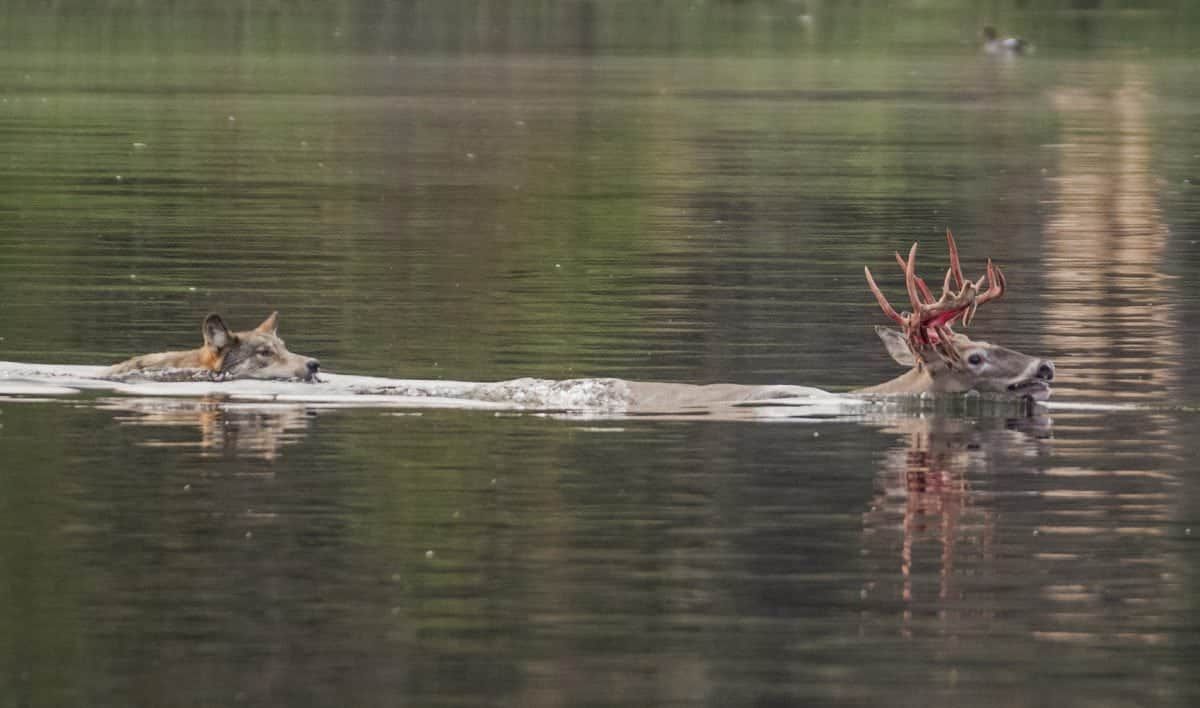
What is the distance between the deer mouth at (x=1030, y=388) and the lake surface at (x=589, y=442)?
0.18 meters

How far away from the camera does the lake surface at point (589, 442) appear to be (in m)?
13.8

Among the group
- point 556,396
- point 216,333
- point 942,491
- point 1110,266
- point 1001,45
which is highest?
point 1001,45

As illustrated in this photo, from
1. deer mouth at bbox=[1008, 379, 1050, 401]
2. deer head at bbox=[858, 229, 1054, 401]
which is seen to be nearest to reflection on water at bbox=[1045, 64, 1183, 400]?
deer mouth at bbox=[1008, 379, 1050, 401]

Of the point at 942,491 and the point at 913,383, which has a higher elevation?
the point at 913,383

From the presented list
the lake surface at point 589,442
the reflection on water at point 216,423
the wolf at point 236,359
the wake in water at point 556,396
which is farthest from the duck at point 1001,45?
the reflection on water at point 216,423

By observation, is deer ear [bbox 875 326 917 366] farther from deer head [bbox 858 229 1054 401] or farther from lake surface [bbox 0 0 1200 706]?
lake surface [bbox 0 0 1200 706]

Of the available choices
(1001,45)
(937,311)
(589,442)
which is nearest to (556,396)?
(589,442)

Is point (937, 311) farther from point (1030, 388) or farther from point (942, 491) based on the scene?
point (942, 491)

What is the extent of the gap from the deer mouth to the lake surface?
0.59 ft

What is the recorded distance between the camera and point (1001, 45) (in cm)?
10031

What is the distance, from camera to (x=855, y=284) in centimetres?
3216

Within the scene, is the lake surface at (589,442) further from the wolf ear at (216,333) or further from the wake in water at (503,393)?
the wolf ear at (216,333)

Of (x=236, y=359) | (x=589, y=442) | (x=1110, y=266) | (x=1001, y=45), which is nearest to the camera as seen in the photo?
(x=589, y=442)

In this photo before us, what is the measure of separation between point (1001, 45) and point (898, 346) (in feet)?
261
